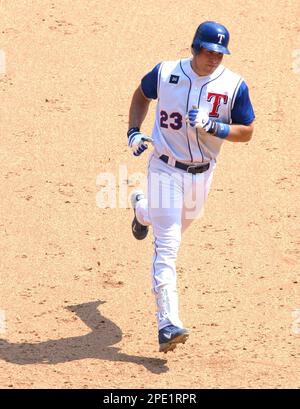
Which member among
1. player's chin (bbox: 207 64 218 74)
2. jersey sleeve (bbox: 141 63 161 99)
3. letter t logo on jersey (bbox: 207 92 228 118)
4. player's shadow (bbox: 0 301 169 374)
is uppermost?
player's chin (bbox: 207 64 218 74)

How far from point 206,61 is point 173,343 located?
203 cm

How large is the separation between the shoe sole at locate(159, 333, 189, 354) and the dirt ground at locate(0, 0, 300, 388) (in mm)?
165

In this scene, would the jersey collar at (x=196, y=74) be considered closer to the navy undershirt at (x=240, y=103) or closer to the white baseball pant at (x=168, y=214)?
the navy undershirt at (x=240, y=103)

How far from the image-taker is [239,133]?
8.13 m

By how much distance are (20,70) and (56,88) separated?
0.54 m

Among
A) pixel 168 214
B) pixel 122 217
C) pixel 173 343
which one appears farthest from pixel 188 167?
pixel 122 217

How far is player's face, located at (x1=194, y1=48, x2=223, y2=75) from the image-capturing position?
7988 millimetres

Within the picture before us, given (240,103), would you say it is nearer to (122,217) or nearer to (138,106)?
(138,106)

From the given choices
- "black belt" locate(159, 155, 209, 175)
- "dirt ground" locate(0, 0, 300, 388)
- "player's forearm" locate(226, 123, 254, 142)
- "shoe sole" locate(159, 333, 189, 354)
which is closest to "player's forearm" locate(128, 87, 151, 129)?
"black belt" locate(159, 155, 209, 175)

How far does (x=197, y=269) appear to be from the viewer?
970cm

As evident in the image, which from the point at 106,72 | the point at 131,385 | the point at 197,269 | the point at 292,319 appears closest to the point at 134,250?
the point at 197,269

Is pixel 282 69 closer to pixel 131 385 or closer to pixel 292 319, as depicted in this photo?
pixel 292 319

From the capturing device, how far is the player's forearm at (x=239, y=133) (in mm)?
8047

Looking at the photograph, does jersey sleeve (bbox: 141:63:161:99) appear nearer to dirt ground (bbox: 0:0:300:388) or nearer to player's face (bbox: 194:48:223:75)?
player's face (bbox: 194:48:223:75)
